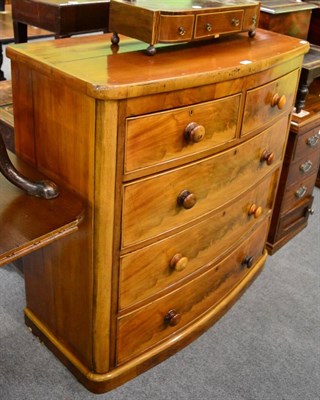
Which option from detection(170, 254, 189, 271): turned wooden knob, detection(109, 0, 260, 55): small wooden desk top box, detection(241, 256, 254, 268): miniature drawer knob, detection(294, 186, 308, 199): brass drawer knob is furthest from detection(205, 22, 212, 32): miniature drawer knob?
detection(294, 186, 308, 199): brass drawer knob

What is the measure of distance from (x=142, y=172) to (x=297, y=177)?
52.4 inches

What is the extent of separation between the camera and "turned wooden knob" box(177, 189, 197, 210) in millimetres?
1510

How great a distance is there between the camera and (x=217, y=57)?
59.1 inches

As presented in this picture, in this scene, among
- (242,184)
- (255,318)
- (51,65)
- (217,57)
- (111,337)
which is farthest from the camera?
(255,318)

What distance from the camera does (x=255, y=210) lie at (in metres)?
1.97

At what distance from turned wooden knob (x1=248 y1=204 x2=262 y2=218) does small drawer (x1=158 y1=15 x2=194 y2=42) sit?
76 cm

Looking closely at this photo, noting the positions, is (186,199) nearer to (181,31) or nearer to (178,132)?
(178,132)

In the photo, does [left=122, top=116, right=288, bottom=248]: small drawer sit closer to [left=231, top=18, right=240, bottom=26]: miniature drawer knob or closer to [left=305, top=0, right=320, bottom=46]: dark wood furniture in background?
[left=231, top=18, right=240, bottom=26]: miniature drawer knob

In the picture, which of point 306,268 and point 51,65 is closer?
point 51,65

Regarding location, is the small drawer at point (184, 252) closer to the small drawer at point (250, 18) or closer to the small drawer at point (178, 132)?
the small drawer at point (178, 132)

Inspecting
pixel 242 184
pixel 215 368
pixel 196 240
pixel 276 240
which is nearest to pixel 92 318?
pixel 196 240

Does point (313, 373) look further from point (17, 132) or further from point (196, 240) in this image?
point (17, 132)

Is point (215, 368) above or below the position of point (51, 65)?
below

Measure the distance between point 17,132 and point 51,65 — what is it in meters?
0.34
